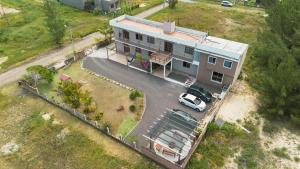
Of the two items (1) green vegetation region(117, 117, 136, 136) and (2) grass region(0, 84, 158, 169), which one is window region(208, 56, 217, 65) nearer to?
(1) green vegetation region(117, 117, 136, 136)

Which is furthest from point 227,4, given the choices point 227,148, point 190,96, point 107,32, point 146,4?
point 227,148

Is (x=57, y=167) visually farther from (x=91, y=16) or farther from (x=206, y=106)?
(x=91, y=16)

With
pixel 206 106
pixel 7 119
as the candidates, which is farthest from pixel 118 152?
pixel 7 119

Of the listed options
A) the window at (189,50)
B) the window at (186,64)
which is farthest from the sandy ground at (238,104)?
the window at (189,50)

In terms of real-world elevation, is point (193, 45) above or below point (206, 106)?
A: above

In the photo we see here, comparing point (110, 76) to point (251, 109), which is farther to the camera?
point (110, 76)

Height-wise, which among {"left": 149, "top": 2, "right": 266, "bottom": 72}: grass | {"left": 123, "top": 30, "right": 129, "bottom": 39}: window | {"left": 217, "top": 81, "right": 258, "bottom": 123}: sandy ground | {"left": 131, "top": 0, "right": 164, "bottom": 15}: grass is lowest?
{"left": 217, "top": 81, "right": 258, "bottom": 123}: sandy ground

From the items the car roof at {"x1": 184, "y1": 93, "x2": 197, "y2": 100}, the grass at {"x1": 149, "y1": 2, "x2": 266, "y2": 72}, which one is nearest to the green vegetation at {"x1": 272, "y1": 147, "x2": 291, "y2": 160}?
the car roof at {"x1": 184, "y1": 93, "x2": 197, "y2": 100}

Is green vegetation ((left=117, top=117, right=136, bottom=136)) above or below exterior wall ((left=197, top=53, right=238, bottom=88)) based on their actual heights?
below

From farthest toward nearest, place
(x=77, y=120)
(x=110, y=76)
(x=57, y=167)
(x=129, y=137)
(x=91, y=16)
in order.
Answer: (x=91, y=16), (x=110, y=76), (x=77, y=120), (x=129, y=137), (x=57, y=167)
